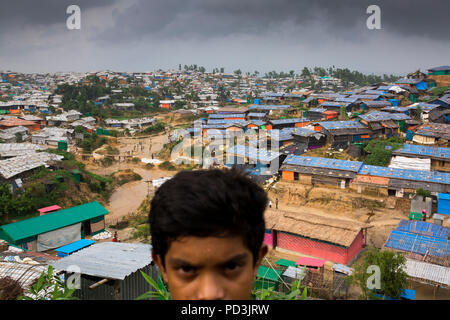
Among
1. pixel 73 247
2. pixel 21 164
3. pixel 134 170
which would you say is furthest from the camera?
pixel 134 170

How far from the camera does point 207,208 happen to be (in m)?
1.28

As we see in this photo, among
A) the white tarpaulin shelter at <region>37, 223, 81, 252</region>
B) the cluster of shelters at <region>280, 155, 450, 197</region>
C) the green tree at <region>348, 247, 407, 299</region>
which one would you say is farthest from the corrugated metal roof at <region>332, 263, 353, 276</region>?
the white tarpaulin shelter at <region>37, 223, 81, 252</region>

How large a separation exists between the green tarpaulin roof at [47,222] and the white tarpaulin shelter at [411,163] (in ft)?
58.1

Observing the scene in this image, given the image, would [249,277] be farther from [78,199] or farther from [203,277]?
[78,199]

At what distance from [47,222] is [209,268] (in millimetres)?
16082

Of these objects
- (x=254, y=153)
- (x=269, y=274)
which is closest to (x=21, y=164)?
(x=254, y=153)

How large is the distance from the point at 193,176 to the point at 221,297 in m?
0.47

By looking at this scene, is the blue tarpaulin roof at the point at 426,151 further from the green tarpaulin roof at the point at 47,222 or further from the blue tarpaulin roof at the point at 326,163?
the green tarpaulin roof at the point at 47,222

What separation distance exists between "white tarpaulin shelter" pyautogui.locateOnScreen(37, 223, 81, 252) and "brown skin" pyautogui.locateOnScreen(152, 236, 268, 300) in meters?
15.5

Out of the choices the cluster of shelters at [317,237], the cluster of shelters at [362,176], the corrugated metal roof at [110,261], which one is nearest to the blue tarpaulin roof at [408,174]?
the cluster of shelters at [362,176]

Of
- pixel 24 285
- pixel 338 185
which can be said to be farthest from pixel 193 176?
pixel 338 185

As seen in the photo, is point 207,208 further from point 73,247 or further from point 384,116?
point 384,116

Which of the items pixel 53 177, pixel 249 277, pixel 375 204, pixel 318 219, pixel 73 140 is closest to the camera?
pixel 249 277
